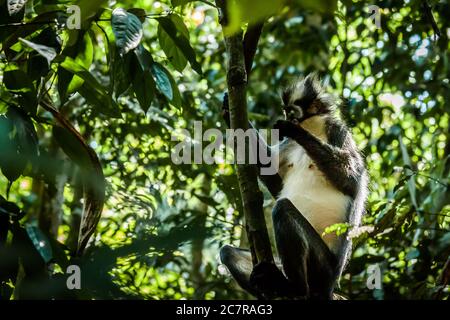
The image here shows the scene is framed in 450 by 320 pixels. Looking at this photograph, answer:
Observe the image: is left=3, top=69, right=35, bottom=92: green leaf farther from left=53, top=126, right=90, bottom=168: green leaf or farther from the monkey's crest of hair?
the monkey's crest of hair

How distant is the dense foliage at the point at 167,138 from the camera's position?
273cm

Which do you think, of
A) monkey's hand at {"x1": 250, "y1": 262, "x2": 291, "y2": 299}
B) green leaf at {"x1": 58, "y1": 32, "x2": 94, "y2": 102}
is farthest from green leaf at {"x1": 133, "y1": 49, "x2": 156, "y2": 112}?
monkey's hand at {"x1": 250, "y1": 262, "x2": 291, "y2": 299}

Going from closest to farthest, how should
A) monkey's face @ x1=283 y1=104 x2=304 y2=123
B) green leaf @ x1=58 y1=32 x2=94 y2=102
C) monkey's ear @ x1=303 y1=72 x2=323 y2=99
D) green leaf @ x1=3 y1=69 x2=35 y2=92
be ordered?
green leaf @ x1=3 y1=69 x2=35 y2=92, green leaf @ x1=58 y1=32 x2=94 y2=102, monkey's face @ x1=283 y1=104 x2=304 y2=123, monkey's ear @ x1=303 y1=72 x2=323 y2=99

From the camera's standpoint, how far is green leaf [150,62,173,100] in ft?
11.1

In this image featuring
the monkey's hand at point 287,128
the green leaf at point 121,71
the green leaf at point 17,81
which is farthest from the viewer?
the monkey's hand at point 287,128

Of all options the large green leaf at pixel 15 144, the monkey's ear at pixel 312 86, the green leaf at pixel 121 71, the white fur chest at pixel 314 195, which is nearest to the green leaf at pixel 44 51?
the large green leaf at pixel 15 144

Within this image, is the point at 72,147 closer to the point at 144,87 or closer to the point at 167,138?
the point at 144,87

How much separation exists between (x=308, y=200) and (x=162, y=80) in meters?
2.06

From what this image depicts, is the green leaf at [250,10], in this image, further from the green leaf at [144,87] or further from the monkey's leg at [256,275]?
the monkey's leg at [256,275]

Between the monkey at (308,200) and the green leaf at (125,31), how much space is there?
4.65 ft

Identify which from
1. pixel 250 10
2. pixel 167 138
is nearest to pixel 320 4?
pixel 250 10

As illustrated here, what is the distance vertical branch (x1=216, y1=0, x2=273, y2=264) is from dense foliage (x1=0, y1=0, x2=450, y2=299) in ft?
0.72

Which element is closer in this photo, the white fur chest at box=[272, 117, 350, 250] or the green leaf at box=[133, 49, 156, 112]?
the green leaf at box=[133, 49, 156, 112]

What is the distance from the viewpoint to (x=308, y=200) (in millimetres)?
5031
